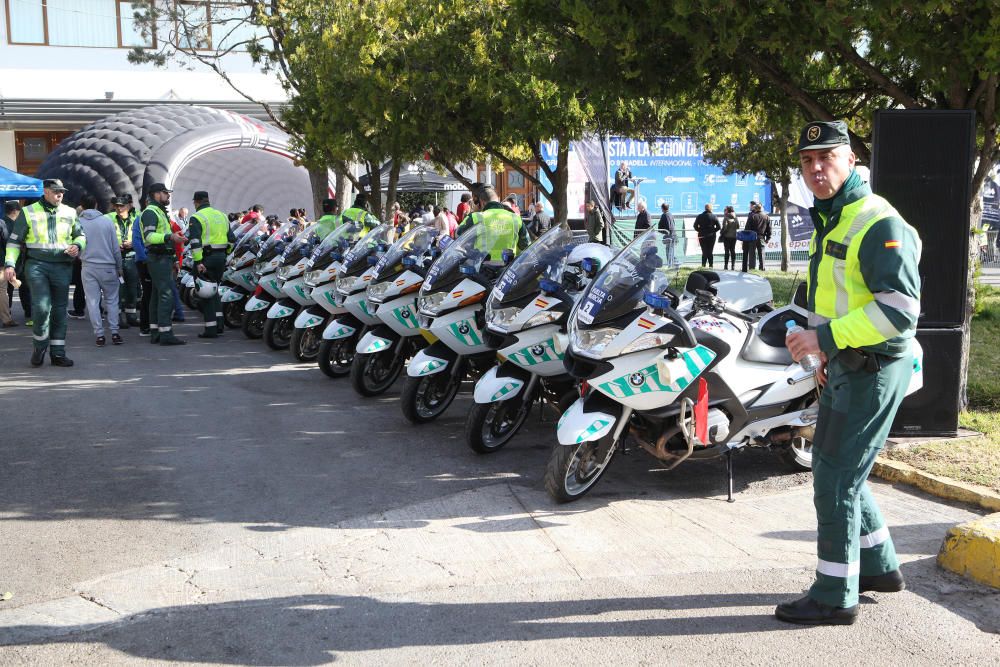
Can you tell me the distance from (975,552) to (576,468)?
2095 mm

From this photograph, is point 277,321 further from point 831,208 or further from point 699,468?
point 831,208

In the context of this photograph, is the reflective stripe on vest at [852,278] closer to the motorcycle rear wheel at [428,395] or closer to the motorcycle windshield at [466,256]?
the motorcycle windshield at [466,256]

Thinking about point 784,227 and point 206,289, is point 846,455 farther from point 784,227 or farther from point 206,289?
point 784,227

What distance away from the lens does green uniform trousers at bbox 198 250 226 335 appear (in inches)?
529

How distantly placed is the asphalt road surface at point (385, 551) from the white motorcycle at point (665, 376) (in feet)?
1.14

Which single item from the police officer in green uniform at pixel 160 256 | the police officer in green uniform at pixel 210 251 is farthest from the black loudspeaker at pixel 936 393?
the police officer in green uniform at pixel 210 251

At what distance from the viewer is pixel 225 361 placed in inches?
453

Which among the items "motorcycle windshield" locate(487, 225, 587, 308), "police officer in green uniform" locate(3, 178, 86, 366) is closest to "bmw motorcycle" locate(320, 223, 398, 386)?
"motorcycle windshield" locate(487, 225, 587, 308)

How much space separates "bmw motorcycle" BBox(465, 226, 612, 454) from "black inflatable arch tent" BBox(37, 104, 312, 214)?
2247 centimetres

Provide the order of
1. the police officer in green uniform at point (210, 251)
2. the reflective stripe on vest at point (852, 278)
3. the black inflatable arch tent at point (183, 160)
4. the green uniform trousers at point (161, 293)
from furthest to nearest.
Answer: the black inflatable arch tent at point (183, 160) < the police officer in green uniform at point (210, 251) < the green uniform trousers at point (161, 293) < the reflective stripe on vest at point (852, 278)

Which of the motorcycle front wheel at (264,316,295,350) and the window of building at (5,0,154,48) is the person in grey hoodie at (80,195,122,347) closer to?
the motorcycle front wheel at (264,316,295,350)

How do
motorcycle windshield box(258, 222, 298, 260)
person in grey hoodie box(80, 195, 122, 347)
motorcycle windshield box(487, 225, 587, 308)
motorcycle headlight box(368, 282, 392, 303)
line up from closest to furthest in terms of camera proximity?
motorcycle windshield box(487, 225, 587, 308)
motorcycle headlight box(368, 282, 392, 303)
person in grey hoodie box(80, 195, 122, 347)
motorcycle windshield box(258, 222, 298, 260)

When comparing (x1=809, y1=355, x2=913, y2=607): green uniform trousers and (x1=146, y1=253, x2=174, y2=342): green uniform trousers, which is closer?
(x1=809, y1=355, x2=913, y2=607): green uniform trousers

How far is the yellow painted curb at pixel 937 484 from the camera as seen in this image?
18.2ft
